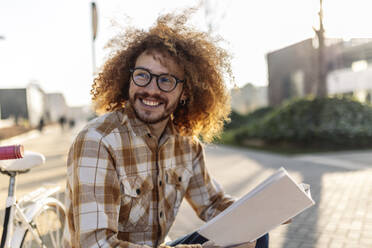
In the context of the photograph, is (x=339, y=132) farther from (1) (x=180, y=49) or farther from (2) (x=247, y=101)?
(2) (x=247, y=101)

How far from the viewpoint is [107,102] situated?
7.27 feet

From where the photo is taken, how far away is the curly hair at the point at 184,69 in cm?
203

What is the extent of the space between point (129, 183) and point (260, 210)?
0.62 m

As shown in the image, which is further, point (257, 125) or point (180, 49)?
point (257, 125)

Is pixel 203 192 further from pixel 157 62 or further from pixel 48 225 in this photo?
pixel 48 225

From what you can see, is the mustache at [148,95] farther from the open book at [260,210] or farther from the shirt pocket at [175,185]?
the open book at [260,210]

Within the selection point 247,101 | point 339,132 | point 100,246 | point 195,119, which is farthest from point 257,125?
point 247,101

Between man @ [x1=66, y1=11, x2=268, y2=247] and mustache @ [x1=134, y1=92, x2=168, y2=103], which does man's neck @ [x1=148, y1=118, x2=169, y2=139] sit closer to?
man @ [x1=66, y1=11, x2=268, y2=247]

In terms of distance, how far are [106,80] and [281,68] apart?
104ft

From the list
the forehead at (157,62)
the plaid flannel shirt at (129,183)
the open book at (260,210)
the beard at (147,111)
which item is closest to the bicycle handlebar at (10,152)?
the plaid flannel shirt at (129,183)

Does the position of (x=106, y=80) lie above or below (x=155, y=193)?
above

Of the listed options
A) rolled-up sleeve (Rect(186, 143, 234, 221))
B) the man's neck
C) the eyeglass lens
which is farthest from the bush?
the eyeglass lens

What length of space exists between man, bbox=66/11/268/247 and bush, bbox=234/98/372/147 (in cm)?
1086

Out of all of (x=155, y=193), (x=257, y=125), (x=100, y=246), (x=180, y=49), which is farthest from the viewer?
(x=257, y=125)
